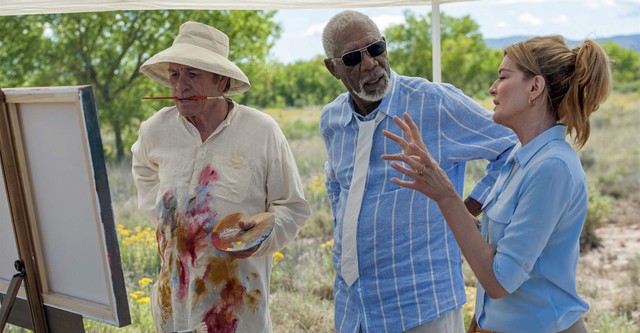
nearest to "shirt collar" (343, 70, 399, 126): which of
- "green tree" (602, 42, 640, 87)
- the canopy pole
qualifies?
the canopy pole

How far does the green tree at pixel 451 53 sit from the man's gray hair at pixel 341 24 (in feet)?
20.6

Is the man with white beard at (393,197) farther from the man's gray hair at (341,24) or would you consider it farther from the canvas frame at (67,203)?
the canvas frame at (67,203)

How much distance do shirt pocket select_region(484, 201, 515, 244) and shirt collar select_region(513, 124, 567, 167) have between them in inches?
4.2

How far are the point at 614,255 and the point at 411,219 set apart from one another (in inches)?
215

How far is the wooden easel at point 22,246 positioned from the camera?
8.50 feet

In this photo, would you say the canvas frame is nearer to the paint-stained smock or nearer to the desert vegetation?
the paint-stained smock

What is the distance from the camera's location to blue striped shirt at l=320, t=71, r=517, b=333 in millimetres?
2420

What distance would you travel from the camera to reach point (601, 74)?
6.37 feet

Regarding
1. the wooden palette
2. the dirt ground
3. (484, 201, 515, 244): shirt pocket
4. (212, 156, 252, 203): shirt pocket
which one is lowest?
the dirt ground

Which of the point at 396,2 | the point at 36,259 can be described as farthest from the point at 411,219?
the point at 396,2

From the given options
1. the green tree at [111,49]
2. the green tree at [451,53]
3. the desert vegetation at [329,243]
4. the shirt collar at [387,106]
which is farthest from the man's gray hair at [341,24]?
the green tree at [451,53]

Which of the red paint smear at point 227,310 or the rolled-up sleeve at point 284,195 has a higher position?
the rolled-up sleeve at point 284,195

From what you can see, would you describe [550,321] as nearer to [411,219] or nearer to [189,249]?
[411,219]

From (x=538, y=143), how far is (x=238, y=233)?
0.95 metres
